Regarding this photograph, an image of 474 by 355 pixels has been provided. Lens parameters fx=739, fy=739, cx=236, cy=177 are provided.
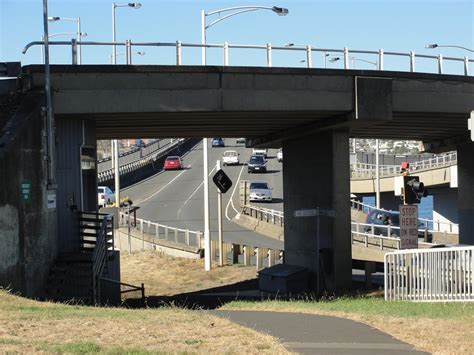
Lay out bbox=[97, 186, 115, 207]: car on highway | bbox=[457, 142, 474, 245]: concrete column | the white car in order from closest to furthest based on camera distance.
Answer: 1. bbox=[457, 142, 474, 245]: concrete column
2. bbox=[97, 186, 115, 207]: car on highway
3. the white car

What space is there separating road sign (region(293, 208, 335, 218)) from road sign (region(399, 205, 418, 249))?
273 inches

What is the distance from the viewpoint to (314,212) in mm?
24516

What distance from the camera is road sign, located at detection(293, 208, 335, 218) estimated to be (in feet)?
79.1

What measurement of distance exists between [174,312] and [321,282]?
41.3 ft

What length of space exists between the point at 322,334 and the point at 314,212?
1354cm

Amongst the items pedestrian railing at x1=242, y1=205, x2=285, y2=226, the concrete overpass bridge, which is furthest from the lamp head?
pedestrian railing at x1=242, y1=205, x2=285, y2=226

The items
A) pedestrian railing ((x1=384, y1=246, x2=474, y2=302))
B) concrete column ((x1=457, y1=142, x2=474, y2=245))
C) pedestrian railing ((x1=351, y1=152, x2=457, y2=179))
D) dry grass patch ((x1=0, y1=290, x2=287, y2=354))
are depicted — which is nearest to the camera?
dry grass patch ((x1=0, y1=290, x2=287, y2=354))

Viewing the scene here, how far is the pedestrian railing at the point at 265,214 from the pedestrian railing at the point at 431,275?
93.0ft

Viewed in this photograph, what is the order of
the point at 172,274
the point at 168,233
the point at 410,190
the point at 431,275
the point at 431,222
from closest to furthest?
the point at 431,275 < the point at 410,190 < the point at 172,274 < the point at 168,233 < the point at 431,222

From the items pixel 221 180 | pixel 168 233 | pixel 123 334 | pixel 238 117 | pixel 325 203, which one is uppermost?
pixel 238 117

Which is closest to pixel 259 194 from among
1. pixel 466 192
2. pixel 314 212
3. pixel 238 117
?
pixel 466 192

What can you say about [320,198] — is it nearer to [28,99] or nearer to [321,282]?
[321,282]

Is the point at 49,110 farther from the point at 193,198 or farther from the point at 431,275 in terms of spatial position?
the point at 193,198

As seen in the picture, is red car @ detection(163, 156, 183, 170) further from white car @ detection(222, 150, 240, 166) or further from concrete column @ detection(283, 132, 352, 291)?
concrete column @ detection(283, 132, 352, 291)
